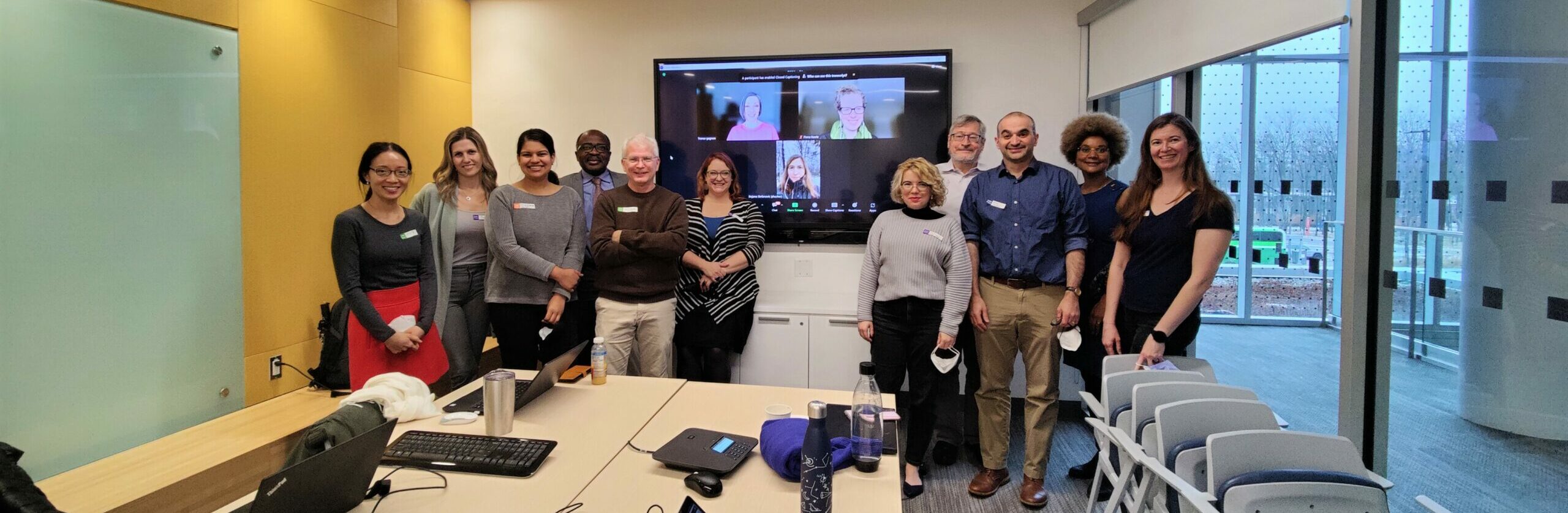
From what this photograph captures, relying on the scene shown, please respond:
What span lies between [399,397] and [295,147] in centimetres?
216

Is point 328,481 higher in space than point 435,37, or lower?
lower

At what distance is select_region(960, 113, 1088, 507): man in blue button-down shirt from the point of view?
292 cm

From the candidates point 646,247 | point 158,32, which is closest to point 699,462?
point 646,247

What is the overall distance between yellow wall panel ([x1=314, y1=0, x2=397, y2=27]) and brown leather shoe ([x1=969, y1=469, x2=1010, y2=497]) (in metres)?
4.01

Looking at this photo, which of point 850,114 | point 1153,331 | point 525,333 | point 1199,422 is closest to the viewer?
point 1199,422

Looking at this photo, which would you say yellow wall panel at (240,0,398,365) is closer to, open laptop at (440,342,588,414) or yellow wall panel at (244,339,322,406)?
yellow wall panel at (244,339,322,406)

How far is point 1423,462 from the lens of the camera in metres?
2.35

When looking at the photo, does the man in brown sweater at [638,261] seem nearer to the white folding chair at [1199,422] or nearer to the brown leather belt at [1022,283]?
the brown leather belt at [1022,283]

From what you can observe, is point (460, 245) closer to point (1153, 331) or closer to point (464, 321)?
point (464, 321)

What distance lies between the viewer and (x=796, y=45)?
173 inches

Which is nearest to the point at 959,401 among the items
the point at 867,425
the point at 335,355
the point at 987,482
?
the point at 987,482

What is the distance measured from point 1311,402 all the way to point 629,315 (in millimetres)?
3525

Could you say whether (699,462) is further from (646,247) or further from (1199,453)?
(646,247)

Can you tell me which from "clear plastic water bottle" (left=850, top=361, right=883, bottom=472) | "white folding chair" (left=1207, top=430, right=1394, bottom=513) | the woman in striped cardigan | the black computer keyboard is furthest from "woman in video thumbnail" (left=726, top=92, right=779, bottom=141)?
"white folding chair" (left=1207, top=430, right=1394, bottom=513)
